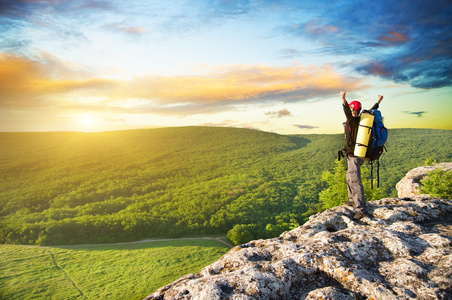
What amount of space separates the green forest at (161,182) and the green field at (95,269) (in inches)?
288

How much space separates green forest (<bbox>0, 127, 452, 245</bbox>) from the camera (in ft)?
183

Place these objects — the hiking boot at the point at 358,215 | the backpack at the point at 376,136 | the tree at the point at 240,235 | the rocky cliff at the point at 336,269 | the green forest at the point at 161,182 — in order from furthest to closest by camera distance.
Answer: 1. the green forest at the point at 161,182
2. the tree at the point at 240,235
3. the backpack at the point at 376,136
4. the hiking boot at the point at 358,215
5. the rocky cliff at the point at 336,269

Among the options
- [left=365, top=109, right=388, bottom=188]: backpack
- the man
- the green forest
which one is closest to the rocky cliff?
the man

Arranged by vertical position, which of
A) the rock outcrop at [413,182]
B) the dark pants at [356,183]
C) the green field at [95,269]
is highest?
the dark pants at [356,183]

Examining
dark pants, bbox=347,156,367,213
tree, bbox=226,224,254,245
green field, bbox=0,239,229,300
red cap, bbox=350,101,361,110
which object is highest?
red cap, bbox=350,101,361,110

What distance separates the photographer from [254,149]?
141 metres

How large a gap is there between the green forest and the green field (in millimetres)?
7303

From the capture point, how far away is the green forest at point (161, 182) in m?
55.7

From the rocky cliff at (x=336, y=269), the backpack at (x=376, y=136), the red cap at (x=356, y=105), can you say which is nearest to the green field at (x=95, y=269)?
the rocky cliff at (x=336, y=269)

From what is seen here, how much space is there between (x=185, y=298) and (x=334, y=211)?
16.5ft

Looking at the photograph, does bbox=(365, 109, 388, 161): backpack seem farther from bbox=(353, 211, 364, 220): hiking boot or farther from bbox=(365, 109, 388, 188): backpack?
bbox=(353, 211, 364, 220): hiking boot

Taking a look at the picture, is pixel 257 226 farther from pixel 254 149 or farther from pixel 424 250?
pixel 254 149

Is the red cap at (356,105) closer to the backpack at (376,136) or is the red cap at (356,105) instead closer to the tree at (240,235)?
the backpack at (376,136)

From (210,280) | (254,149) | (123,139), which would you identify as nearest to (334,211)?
(210,280)
